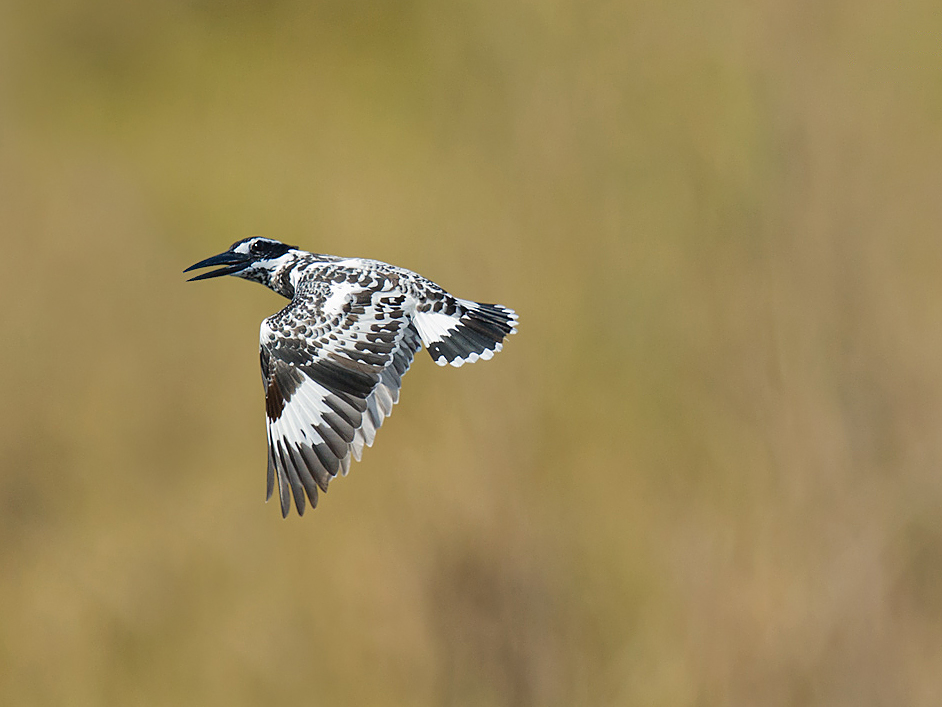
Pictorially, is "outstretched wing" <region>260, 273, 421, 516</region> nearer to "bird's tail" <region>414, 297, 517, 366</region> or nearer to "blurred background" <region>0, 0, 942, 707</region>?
"bird's tail" <region>414, 297, 517, 366</region>

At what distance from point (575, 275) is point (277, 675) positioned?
8.69 ft

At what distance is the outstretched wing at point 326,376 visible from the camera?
2434mm

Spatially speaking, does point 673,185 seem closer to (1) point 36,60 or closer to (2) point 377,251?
(2) point 377,251

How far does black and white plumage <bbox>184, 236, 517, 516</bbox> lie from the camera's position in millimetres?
2443

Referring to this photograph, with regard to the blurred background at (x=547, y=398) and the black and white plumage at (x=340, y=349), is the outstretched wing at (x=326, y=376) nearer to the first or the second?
the black and white plumage at (x=340, y=349)

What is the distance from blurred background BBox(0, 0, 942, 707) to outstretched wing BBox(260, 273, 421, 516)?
2.05m

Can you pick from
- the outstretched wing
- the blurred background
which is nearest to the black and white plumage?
the outstretched wing

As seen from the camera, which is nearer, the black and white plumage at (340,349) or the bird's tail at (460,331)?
the black and white plumage at (340,349)

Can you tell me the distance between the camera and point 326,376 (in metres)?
2.46

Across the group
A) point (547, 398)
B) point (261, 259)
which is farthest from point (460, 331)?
point (547, 398)

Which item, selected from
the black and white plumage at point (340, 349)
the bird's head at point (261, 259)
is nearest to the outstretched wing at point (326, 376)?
the black and white plumage at point (340, 349)

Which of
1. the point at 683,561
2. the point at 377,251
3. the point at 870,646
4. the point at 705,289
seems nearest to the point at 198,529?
the point at 377,251

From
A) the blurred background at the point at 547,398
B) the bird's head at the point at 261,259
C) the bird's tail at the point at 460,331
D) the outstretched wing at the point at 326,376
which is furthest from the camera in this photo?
the blurred background at the point at 547,398

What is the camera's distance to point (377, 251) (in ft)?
17.1
